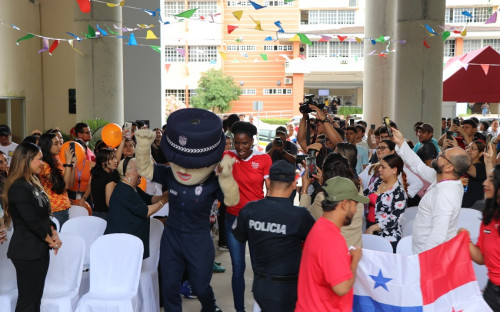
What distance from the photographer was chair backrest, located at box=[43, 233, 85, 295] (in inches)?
214

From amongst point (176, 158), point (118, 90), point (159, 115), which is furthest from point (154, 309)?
point (159, 115)

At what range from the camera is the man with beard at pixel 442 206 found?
438 cm

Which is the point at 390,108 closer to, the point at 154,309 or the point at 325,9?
the point at 154,309

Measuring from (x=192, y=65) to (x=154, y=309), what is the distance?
4262 centimetres

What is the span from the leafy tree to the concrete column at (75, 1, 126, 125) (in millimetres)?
29871

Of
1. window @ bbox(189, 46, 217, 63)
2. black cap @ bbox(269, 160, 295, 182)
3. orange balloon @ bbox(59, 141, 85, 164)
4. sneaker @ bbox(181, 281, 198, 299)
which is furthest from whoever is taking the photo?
window @ bbox(189, 46, 217, 63)

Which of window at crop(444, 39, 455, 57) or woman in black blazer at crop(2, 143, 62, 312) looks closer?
woman in black blazer at crop(2, 143, 62, 312)

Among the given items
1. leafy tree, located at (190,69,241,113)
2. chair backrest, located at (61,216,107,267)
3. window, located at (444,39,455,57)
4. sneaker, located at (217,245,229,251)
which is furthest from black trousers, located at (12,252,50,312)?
window, located at (444,39,455,57)

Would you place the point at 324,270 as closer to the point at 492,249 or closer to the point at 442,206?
the point at 492,249

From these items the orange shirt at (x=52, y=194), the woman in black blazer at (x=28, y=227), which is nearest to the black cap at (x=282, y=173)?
the woman in black blazer at (x=28, y=227)

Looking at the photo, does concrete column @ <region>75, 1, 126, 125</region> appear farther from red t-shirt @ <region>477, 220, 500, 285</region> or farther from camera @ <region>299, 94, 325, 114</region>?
red t-shirt @ <region>477, 220, 500, 285</region>

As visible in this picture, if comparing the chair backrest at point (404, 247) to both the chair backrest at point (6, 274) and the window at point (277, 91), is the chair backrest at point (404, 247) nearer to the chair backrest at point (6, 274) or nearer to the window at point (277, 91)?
the chair backrest at point (6, 274)

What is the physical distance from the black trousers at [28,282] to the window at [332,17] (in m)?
47.0

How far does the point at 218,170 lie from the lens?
490cm
